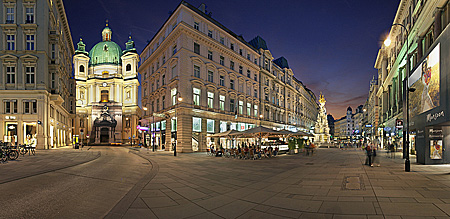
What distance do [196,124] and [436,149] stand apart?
27.4 m

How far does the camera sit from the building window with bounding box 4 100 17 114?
125 feet

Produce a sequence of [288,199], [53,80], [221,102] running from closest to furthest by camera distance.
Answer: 1. [288,199]
2. [221,102]
3. [53,80]

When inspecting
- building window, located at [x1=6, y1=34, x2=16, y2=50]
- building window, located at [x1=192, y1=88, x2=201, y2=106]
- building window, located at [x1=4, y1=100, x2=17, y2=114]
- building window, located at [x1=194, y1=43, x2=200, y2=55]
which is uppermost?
building window, located at [x1=6, y1=34, x2=16, y2=50]

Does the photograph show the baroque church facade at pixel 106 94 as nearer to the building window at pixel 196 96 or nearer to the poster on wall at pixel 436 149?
the building window at pixel 196 96

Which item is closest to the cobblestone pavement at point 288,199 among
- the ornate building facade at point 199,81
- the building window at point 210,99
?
the ornate building facade at point 199,81

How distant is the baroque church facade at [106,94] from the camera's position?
3169 inches

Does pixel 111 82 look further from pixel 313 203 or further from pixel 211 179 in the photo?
pixel 313 203

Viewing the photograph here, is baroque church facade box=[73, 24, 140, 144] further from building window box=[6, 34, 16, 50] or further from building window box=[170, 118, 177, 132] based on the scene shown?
building window box=[170, 118, 177, 132]

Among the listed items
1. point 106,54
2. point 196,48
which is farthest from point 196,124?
point 106,54

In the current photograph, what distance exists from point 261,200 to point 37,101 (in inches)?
1721

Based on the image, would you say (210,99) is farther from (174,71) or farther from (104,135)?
(104,135)

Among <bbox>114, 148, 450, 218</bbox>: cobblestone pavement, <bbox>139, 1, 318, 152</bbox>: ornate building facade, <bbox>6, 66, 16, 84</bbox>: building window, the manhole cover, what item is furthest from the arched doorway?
the manhole cover

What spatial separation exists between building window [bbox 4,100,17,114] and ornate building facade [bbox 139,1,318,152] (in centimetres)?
2119

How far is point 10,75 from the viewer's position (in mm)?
38250
